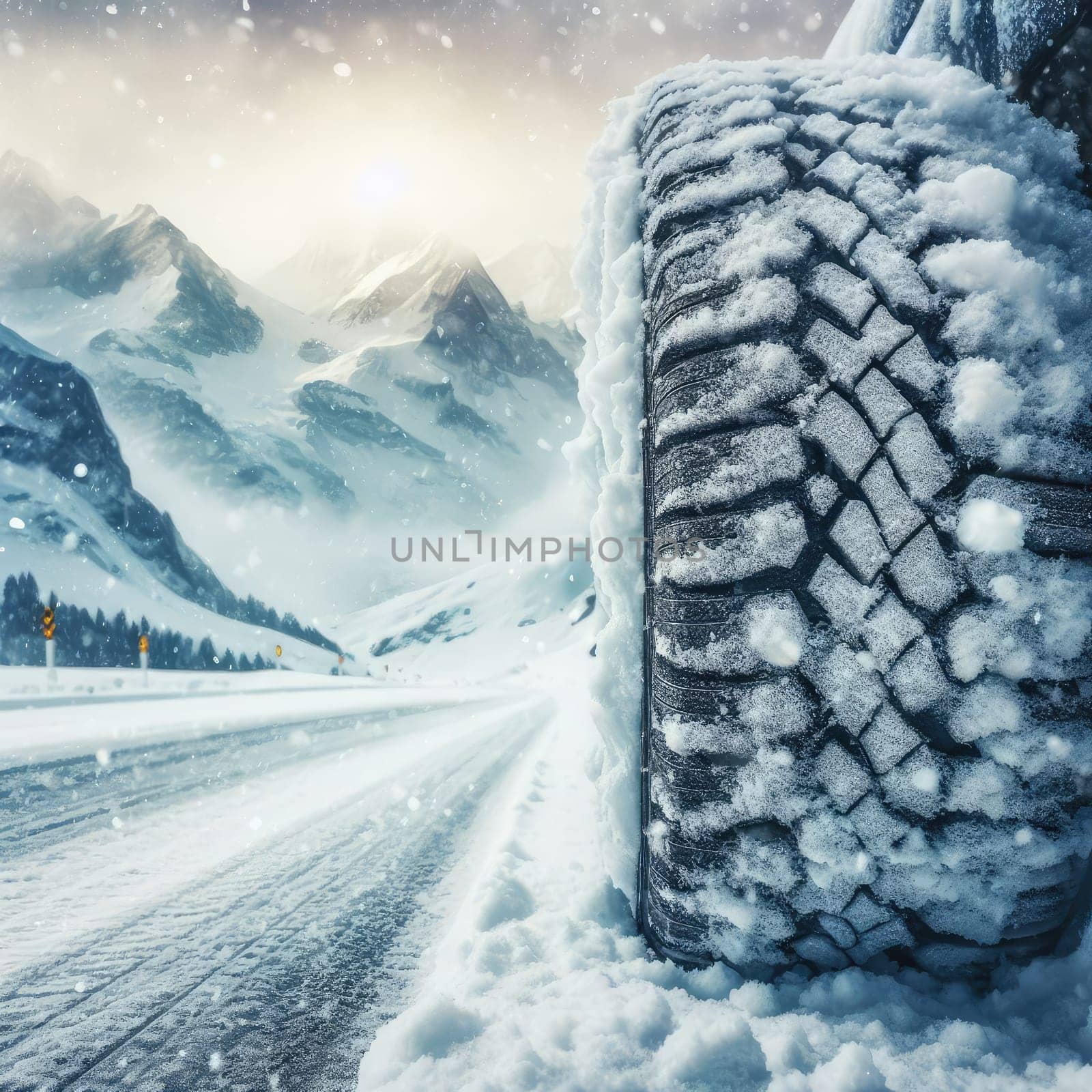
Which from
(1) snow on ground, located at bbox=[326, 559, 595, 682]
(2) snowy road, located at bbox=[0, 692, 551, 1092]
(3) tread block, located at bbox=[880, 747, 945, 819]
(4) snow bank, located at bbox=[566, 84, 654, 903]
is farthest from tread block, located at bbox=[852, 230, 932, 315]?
(1) snow on ground, located at bbox=[326, 559, 595, 682]

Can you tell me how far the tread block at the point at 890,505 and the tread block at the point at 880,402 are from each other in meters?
0.06

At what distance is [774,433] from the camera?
1.00 meters

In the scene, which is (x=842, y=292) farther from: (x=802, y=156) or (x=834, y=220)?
(x=802, y=156)

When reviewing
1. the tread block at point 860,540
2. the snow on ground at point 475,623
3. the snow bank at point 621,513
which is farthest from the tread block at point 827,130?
the snow on ground at point 475,623

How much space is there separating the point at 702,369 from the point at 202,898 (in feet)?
5.98

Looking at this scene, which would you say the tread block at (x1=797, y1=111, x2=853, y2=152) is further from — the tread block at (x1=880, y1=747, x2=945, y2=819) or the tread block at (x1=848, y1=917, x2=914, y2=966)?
the tread block at (x1=848, y1=917, x2=914, y2=966)

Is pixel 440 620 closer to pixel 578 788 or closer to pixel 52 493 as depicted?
pixel 52 493

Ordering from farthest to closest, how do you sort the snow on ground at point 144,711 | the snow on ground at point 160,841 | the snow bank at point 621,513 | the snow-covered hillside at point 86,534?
the snow-covered hillside at point 86,534 < the snow on ground at point 144,711 < the snow on ground at point 160,841 < the snow bank at point 621,513

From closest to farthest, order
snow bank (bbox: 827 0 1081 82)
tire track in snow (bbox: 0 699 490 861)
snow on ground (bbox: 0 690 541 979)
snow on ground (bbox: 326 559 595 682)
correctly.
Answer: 1. snow bank (bbox: 827 0 1081 82)
2. snow on ground (bbox: 0 690 541 979)
3. tire track in snow (bbox: 0 699 490 861)
4. snow on ground (bbox: 326 559 595 682)

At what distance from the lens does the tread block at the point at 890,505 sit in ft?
3.05

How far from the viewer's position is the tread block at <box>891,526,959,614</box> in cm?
91

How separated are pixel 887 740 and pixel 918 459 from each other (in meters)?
0.44

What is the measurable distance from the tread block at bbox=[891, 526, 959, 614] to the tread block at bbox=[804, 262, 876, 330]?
1.24 ft

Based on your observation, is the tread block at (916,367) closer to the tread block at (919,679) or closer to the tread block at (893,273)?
the tread block at (893,273)
